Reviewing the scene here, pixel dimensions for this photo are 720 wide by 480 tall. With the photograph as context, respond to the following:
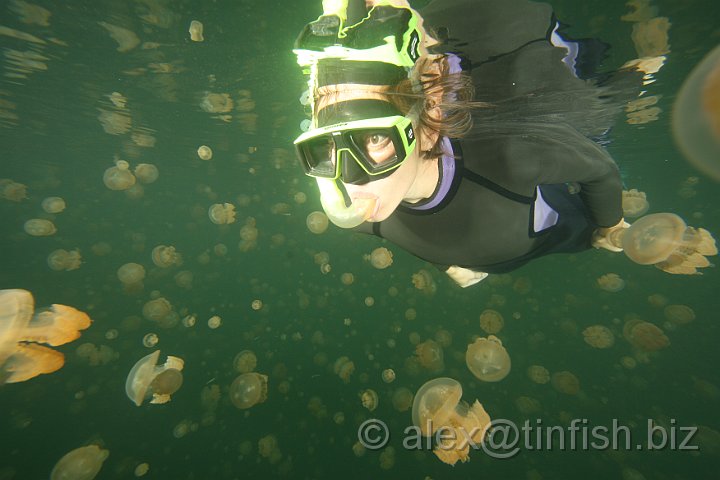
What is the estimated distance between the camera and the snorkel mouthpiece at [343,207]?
7.79ft

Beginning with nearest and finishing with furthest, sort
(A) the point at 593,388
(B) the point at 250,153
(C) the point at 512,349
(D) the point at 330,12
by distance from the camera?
(D) the point at 330,12 → (A) the point at 593,388 → (C) the point at 512,349 → (B) the point at 250,153

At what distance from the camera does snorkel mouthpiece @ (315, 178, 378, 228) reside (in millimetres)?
2375

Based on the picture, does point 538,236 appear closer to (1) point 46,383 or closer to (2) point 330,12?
(2) point 330,12

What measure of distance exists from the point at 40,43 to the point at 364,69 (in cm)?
773

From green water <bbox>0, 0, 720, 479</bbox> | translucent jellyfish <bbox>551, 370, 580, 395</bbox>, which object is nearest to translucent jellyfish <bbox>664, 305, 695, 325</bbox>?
green water <bbox>0, 0, 720, 479</bbox>

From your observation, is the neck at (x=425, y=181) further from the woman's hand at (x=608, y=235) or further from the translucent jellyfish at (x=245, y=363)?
A: the translucent jellyfish at (x=245, y=363)

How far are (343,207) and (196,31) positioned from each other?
519 cm

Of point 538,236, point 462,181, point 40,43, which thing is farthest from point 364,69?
point 40,43

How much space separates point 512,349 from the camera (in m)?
11.1

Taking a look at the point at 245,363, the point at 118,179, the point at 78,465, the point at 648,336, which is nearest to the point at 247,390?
the point at 245,363

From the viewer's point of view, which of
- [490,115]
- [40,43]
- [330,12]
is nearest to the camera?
[330,12]

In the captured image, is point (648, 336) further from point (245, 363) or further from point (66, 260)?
point (66, 260)

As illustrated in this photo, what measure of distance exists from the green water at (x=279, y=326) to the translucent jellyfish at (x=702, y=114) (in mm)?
3406

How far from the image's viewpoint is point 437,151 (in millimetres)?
2447
